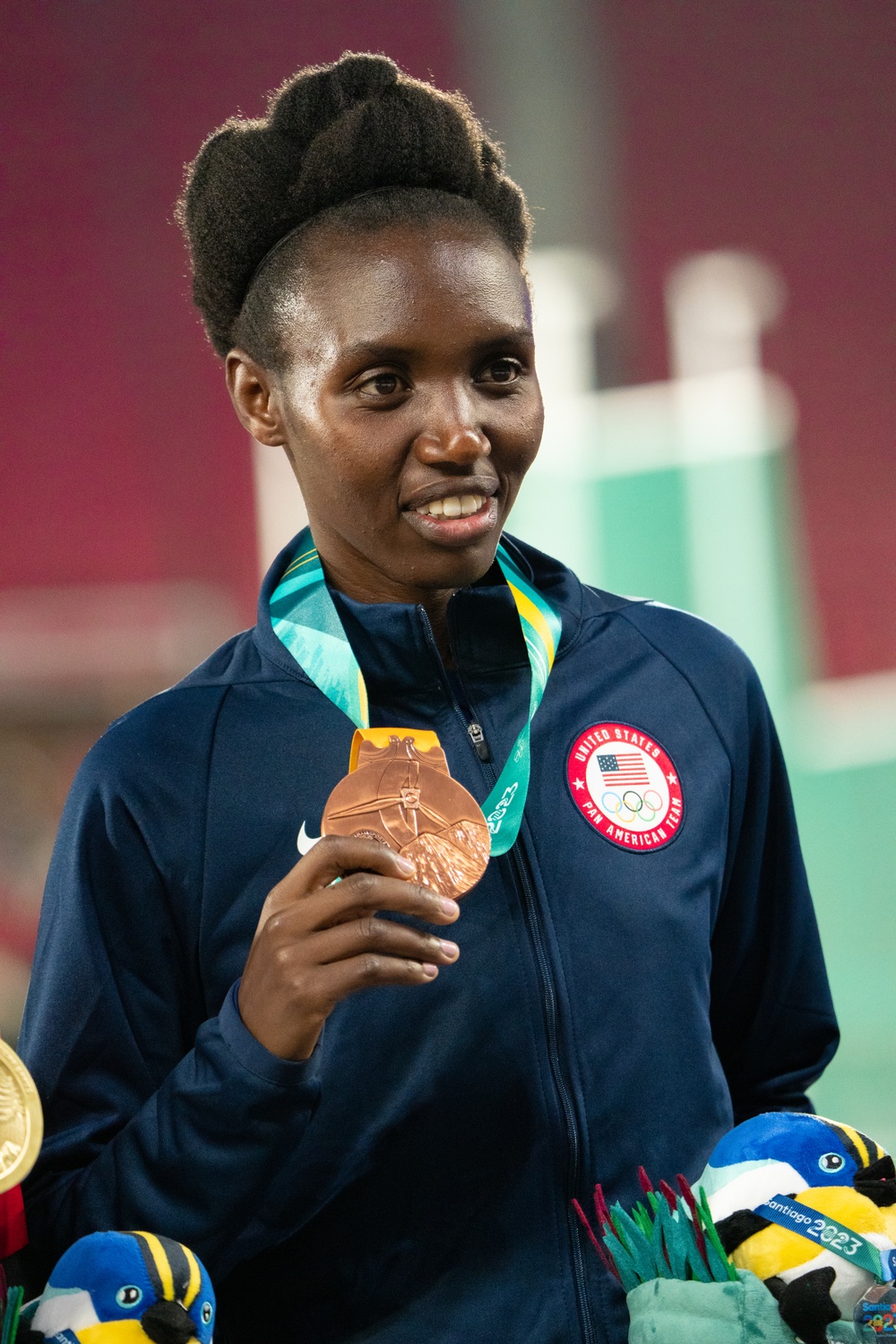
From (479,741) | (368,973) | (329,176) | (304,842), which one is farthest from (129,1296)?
(329,176)

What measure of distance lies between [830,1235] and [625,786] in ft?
1.42

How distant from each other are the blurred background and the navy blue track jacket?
2551 mm

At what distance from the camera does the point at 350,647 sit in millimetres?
1232

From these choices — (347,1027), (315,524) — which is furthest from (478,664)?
(347,1027)

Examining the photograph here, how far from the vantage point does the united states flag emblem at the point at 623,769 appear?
129 cm

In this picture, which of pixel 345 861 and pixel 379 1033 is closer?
pixel 345 861

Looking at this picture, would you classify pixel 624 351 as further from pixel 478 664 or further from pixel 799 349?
pixel 478 664

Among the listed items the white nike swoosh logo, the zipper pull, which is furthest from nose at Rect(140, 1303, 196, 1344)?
the zipper pull

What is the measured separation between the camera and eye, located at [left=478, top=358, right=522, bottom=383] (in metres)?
1.23

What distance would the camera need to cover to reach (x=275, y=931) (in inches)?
39.6

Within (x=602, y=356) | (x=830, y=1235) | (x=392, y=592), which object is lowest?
(x=830, y=1235)

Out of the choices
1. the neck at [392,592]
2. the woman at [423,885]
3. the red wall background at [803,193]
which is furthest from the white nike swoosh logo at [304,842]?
the red wall background at [803,193]

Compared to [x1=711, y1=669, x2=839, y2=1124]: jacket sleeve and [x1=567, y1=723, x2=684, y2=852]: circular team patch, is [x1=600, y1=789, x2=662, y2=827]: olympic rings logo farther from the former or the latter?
[x1=711, y1=669, x2=839, y2=1124]: jacket sleeve

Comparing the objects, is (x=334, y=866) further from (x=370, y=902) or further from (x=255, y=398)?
(x=255, y=398)
